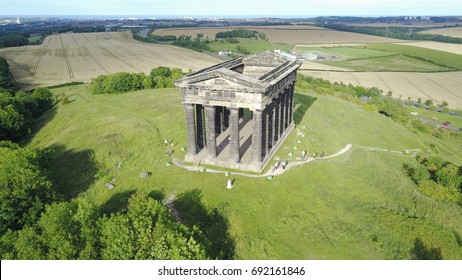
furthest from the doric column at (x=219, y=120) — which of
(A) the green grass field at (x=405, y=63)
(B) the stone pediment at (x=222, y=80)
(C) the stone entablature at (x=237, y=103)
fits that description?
(A) the green grass field at (x=405, y=63)

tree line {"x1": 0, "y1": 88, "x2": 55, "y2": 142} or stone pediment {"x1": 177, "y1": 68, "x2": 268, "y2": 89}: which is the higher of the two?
stone pediment {"x1": 177, "y1": 68, "x2": 268, "y2": 89}

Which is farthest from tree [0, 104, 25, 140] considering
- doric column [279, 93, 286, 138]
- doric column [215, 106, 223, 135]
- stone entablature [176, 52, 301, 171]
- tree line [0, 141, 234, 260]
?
doric column [279, 93, 286, 138]

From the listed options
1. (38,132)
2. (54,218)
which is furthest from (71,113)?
(54,218)

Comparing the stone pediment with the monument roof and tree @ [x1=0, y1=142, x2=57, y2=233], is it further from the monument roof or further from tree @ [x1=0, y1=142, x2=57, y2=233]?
tree @ [x1=0, y1=142, x2=57, y2=233]

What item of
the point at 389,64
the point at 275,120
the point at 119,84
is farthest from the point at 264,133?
the point at 389,64

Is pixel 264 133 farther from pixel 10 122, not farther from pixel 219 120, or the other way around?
pixel 10 122

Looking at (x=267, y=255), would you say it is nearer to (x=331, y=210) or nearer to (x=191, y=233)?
(x=191, y=233)
